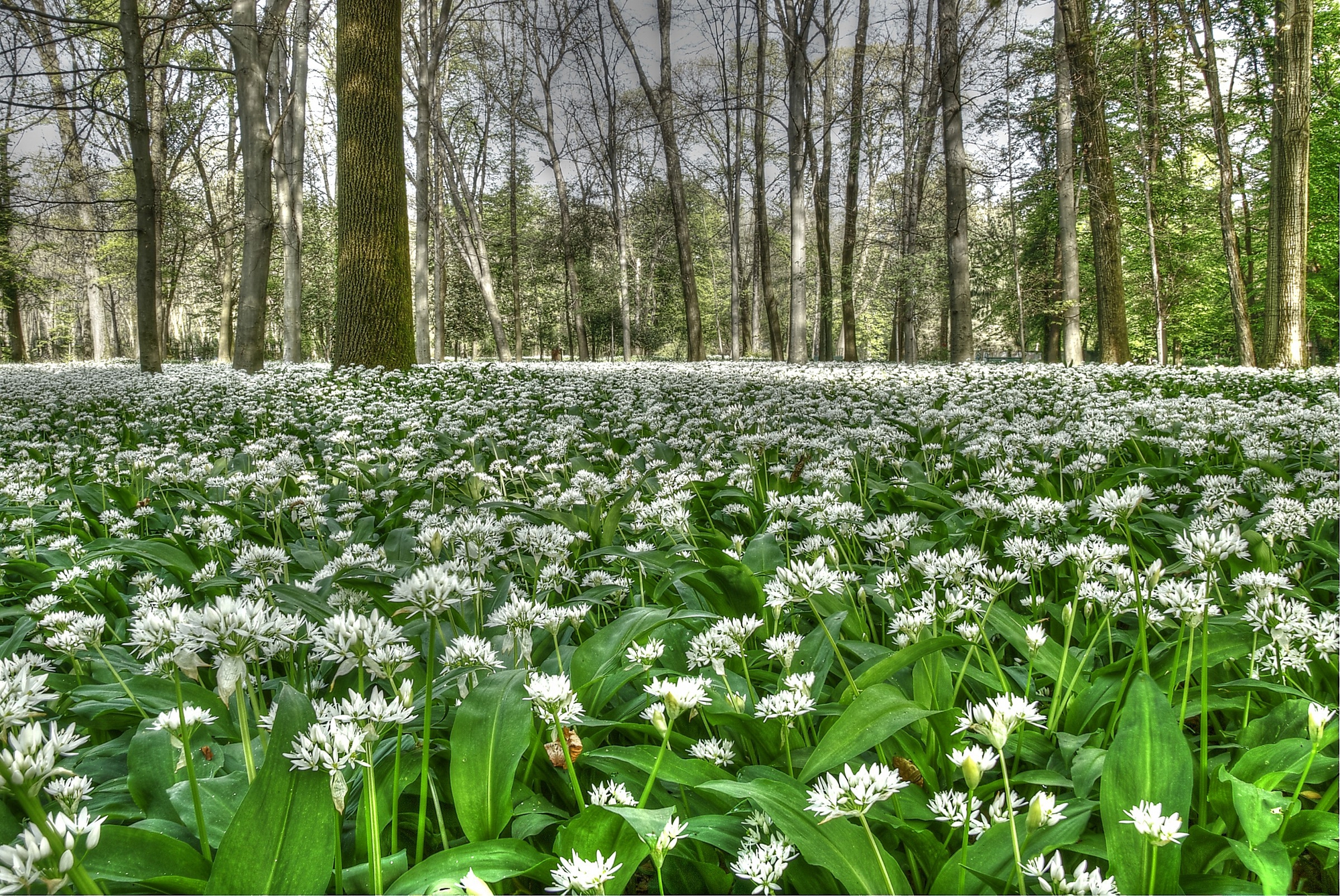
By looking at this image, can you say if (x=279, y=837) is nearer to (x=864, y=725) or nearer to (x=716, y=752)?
(x=716, y=752)

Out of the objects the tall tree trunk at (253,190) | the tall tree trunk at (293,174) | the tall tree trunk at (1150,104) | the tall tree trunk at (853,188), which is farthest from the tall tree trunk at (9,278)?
the tall tree trunk at (1150,104)

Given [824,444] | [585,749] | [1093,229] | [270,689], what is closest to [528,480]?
[824,444]

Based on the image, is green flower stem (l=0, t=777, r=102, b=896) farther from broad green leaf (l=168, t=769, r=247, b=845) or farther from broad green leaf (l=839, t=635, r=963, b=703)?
broad green leaf (l=839, t=635, r=963, b=703)

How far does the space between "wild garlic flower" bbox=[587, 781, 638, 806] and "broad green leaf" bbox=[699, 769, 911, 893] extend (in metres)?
0.15

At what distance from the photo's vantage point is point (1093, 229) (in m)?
12.7

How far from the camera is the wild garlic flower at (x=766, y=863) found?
90 centimetres

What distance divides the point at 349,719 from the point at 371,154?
34.6 feet

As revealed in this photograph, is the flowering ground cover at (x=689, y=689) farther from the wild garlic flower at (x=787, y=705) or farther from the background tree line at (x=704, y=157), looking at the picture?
the background tree line at (x=704, y=157)

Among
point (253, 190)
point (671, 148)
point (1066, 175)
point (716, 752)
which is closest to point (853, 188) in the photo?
point (671, 148)

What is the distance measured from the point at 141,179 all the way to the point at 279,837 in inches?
586

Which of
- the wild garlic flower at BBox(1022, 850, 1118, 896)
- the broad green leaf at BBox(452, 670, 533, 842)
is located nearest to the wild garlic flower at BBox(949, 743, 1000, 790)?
the wild garlic flower at BBox(1022, 850, 1118, 896)

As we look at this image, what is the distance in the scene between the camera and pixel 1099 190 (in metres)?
11.9

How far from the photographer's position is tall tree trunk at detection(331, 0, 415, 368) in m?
9.53

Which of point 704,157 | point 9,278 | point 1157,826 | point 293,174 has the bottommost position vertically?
point 1157,826
